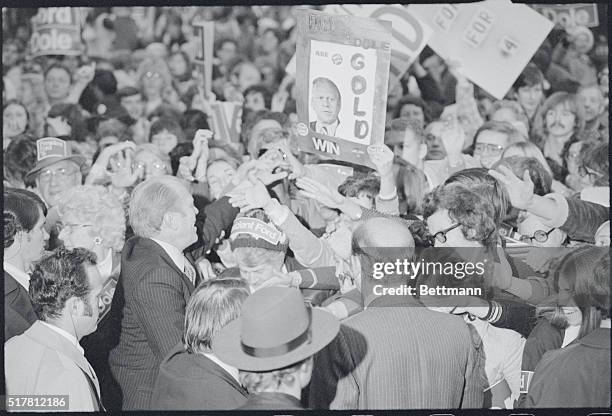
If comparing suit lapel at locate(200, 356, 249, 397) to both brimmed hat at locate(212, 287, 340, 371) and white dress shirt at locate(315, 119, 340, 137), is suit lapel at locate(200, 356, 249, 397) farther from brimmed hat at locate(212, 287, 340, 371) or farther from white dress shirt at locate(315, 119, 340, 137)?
white dress shirt at locate(315, 119, 340, 137)

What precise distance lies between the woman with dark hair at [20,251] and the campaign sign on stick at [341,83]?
1.38 metres

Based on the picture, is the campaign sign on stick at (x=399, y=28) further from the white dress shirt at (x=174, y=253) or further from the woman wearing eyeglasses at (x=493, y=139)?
the white dress shirt at (x=174, y=253)

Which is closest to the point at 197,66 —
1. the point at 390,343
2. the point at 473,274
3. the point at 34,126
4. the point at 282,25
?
the point at 282,25

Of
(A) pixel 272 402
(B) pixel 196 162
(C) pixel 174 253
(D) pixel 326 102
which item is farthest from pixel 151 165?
(A) pixel 272 402

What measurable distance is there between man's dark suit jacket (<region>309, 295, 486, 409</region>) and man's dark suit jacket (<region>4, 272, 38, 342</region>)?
1.57 metres

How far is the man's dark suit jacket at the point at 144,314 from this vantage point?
14.1ft

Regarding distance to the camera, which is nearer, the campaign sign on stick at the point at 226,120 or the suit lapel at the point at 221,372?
the suit lapel at the point at 221,372

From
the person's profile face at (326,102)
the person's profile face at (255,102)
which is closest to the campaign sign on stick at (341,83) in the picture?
the person's profile face at (326,102)

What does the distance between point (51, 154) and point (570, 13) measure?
278 cm

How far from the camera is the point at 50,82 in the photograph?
522 cm

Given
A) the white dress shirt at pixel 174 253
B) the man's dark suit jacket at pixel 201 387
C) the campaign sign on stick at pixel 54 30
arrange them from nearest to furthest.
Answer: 1. the man's dark suit jacket at pixel 201 387
2. the white dress shirt at pixel 174 253
3. the campaign sign on stick at pixel 54 30

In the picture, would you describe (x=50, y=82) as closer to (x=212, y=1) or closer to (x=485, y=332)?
(x=212, y=1)

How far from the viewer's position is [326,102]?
4.89 meters

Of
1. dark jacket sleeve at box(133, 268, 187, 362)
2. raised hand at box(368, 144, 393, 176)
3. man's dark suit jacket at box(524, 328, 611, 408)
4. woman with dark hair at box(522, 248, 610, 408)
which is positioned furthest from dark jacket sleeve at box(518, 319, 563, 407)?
dark jacket sleeve at box(133, 268, 187, 362)
